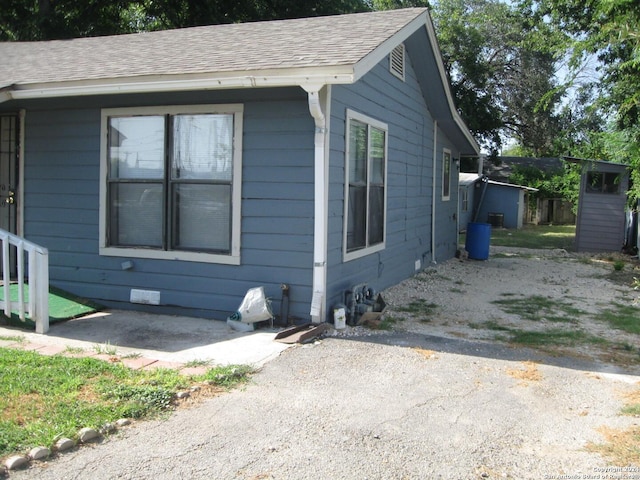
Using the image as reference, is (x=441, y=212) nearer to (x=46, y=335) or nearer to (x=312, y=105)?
(x=312, y=105)

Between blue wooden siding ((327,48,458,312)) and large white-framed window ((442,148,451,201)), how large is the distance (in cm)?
20

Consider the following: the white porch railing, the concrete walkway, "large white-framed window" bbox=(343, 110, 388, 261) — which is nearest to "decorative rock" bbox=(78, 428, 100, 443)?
the concrete walkway

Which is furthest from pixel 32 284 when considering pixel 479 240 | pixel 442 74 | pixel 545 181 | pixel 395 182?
pixel 545 181

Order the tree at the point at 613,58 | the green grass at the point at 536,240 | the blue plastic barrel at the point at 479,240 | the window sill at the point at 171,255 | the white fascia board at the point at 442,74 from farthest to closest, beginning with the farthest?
the green grass at the point at 536,240 → the blue plastic barrel at the point at 479,240 → the tree at the point at 613,58 → the white fascia board at the point at 442,74 → the window sill at the point at 171,255

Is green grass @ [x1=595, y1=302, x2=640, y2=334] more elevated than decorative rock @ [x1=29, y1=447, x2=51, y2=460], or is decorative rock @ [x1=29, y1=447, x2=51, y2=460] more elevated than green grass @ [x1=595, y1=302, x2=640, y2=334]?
green grass @ [x1=595, y1=302, x2=640, y2=334]

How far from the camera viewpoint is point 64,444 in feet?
10.4

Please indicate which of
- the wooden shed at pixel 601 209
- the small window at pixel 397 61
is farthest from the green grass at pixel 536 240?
the small window at pixel 397 61

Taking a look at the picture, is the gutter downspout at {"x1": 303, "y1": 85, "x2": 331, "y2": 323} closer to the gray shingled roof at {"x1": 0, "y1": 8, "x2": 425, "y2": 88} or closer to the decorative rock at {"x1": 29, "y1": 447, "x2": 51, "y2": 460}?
the gray shingled roof at {"x1": 0, "y1": 8, "x2": 425, "y2": 88}

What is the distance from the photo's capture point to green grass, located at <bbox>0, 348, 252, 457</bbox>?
333 centimetres

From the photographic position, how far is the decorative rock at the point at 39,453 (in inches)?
119

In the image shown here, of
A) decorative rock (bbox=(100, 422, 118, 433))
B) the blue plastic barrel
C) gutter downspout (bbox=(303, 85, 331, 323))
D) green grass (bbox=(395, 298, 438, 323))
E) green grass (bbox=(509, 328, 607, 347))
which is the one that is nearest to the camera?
decorative rock (bbox=(100, 422, 118, 433))

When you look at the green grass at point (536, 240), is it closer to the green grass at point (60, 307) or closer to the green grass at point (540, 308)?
the green grass at point (540, 308)

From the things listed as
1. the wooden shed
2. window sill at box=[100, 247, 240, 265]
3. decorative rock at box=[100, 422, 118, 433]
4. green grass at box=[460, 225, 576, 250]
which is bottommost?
decorative rock at box=[100, 422, 118, 433]

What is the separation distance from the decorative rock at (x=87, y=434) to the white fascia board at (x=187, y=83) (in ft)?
11.0
